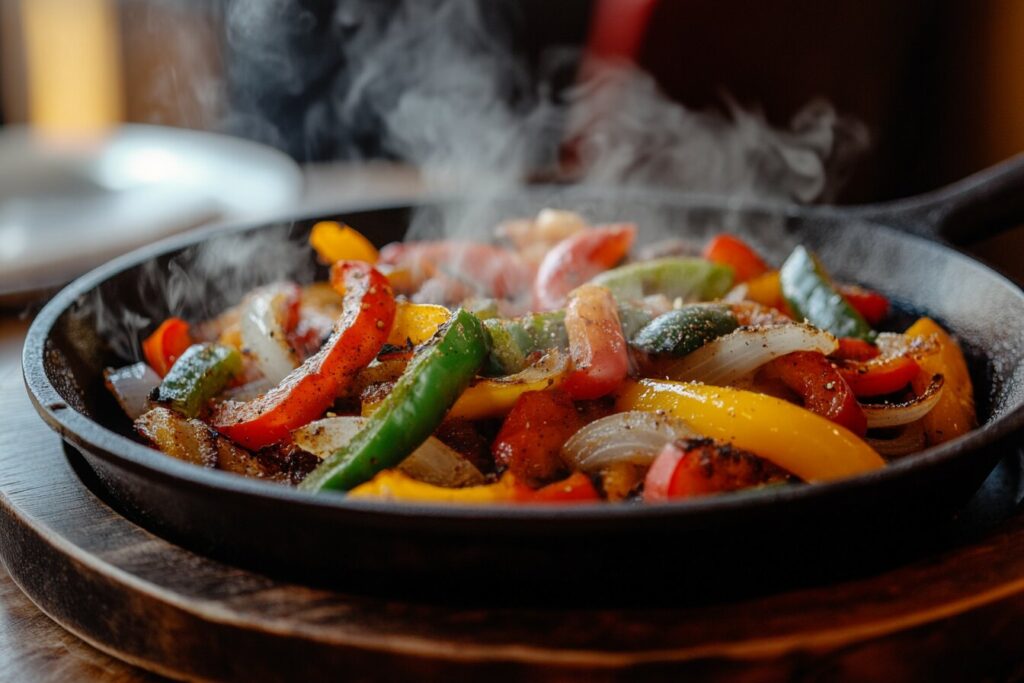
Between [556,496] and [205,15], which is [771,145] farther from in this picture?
[205,15]

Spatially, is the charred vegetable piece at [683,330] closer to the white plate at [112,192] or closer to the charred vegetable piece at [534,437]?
the charred vegetable piece at [534,437]

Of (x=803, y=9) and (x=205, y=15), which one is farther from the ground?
(x=205, y=15)

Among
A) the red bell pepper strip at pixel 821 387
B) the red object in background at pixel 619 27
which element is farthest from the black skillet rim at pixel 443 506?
the red object in background at pixel 619 27

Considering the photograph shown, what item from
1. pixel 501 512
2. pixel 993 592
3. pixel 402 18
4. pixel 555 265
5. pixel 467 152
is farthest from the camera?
pixel 402 18

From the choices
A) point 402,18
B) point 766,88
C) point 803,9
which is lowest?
point 766,88

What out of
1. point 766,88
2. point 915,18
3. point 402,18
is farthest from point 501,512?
point 915,18

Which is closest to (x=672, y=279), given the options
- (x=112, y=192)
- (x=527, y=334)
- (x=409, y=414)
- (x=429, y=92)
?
(x=527, y=334)

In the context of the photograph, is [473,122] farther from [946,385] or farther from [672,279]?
[946,385]
